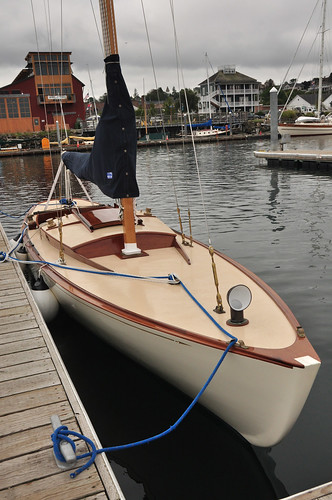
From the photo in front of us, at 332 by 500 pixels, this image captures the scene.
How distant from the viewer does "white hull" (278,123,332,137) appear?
1825 inches

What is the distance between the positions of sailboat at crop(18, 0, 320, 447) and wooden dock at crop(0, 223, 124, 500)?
92 centimetres

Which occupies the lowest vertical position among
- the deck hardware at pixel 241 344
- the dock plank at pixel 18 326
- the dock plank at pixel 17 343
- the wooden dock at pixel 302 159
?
the dock plank at pixel 17 343

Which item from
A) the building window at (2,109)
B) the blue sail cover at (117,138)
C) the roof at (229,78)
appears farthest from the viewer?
the roof at (229,78)

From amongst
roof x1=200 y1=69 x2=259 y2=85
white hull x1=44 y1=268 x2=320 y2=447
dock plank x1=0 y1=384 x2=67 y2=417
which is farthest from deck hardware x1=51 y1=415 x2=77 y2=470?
roof x1=200 y1=69 x2=259 y2=85

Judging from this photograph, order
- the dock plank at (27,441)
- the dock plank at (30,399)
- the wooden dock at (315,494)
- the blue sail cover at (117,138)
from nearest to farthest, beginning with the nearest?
the wooden dock at (315,494)
the dock plank at (27,441)
the dock plank at (30,399)
the blue sail cover at (117,138)

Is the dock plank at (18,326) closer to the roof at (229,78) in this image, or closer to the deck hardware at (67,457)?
the deck hardware at (67,457)

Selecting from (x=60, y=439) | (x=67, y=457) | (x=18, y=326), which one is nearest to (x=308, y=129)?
(x=18, y=326)

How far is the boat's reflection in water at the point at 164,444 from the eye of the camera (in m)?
4.33

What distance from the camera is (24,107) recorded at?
65.9 meters

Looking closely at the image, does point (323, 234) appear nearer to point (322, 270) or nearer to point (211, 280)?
point (322, 270)

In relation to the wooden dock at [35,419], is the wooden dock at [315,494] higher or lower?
lower

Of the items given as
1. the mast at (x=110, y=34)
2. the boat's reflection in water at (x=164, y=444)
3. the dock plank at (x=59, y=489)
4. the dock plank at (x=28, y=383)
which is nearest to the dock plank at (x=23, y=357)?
the dock plank at (x=28, y=383)

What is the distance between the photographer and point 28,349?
539 centimetres

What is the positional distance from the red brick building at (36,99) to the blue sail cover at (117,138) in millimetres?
60242
